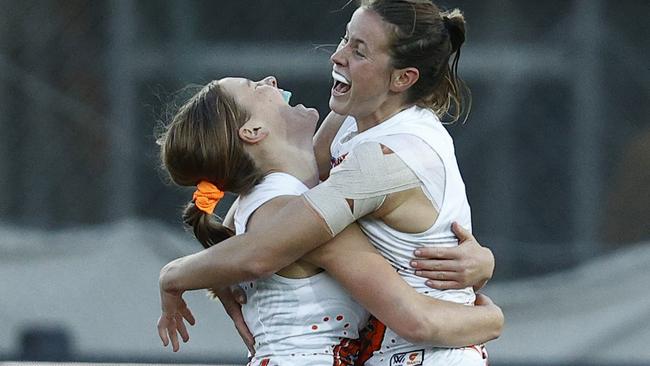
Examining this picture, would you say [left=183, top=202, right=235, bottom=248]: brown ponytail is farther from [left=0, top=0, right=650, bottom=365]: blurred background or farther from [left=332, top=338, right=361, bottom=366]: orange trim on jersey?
[left=0, top=0, right=650, bottom=365]: blurred background

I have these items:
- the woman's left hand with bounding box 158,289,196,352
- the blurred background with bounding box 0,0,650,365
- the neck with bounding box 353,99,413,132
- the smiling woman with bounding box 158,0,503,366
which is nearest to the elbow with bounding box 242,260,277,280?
the smiling woman with bounding box 158,0,503,366

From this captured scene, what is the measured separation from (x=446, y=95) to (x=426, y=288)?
1.26 feet

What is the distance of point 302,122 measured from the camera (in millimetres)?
2496

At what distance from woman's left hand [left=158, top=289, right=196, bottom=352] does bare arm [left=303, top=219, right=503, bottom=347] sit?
0.34m

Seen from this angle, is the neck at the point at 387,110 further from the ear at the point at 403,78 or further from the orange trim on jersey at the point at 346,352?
the orange trim on jersey at the point at 346,352

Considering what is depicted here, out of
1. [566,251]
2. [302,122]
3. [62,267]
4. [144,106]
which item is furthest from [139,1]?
[302,122]

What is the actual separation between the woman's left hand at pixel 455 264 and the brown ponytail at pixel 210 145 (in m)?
0.35

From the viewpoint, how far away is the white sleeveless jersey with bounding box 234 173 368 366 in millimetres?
2361

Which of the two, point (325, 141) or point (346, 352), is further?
point (325, 141)

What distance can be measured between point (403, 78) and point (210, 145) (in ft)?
1.23


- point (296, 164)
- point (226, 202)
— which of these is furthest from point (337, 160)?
point (226, 202)

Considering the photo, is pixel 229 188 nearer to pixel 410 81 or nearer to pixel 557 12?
pixel 410 81

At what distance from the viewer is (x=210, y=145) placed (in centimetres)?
238

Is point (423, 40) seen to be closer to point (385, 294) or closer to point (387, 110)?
point (387, 110)
